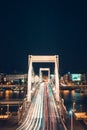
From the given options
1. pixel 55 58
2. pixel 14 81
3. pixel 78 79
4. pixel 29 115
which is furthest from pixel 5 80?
pixel 29 115

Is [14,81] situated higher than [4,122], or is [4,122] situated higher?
[14,81]

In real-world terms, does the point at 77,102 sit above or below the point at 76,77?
below

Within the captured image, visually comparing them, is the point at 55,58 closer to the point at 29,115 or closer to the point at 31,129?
the point at 29,115

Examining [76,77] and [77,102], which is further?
[76,77]

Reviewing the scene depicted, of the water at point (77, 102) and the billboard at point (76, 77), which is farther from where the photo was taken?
the billboard at point (76, 77)

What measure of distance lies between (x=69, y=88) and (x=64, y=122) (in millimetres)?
97728

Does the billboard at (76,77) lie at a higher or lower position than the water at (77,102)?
higher

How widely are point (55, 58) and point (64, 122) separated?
1049 inches

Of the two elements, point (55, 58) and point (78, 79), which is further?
point (78, 79)

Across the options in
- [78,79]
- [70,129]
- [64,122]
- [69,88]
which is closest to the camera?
[70,129]

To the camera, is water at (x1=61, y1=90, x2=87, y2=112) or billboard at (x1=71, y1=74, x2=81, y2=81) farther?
billboard at (x1=71, y1=74, x2=81, y2=81)

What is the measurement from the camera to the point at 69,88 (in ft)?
411

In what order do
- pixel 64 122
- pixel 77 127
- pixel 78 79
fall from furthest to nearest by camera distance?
pixel 78 79, pixel 64 122, pixel 77 127

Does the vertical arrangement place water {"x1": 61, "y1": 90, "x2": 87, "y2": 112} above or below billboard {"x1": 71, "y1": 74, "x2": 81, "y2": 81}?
below
